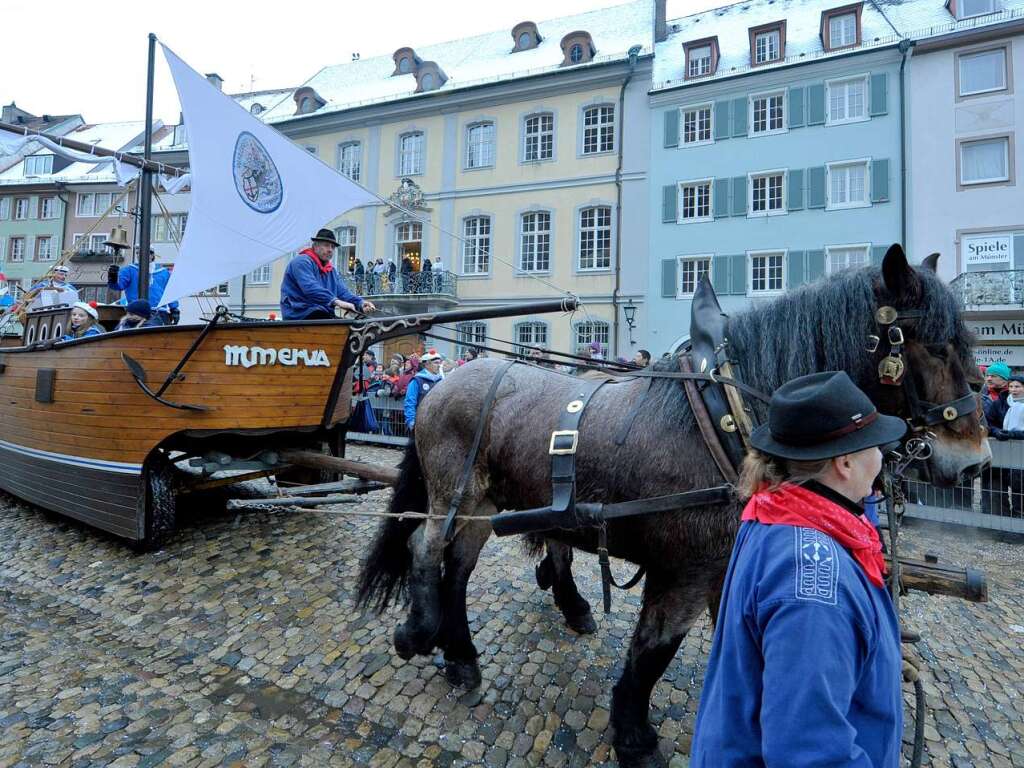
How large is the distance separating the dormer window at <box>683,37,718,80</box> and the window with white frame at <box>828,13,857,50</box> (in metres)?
3.39

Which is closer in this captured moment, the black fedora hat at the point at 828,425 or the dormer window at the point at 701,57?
the black fedora hat at the point at 828,425

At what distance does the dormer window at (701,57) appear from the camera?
18906mm

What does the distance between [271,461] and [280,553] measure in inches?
29.3

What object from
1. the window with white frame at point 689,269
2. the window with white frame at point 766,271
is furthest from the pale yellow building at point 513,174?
the window with white frame at point 766,271

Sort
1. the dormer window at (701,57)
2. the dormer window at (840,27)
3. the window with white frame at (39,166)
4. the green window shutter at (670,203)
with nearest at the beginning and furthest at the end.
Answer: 1. the dormer window at (840,27)
2. the green window shutter at (670,203)
3. the dormer window at (701,57)
4. the window with white frame at (39,166)

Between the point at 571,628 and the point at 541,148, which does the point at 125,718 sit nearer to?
the point at 571,628

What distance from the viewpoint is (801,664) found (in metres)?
0.96

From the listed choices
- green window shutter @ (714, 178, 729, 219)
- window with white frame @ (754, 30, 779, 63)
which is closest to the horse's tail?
green window shutter @ (714, 178, 729, 219)

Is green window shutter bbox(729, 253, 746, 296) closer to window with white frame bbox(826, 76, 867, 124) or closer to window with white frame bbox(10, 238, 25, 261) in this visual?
window with white frame bbox(826, 76, 867, 124)

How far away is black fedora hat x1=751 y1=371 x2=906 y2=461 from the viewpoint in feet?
3.65

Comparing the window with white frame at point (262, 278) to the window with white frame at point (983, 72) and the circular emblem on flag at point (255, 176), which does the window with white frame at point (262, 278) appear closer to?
the circular emblem on flag at point (255, 176)

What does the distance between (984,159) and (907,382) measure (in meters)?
19.6

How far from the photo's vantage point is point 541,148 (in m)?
20.5

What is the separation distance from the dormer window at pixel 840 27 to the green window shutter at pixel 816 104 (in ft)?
4.98
